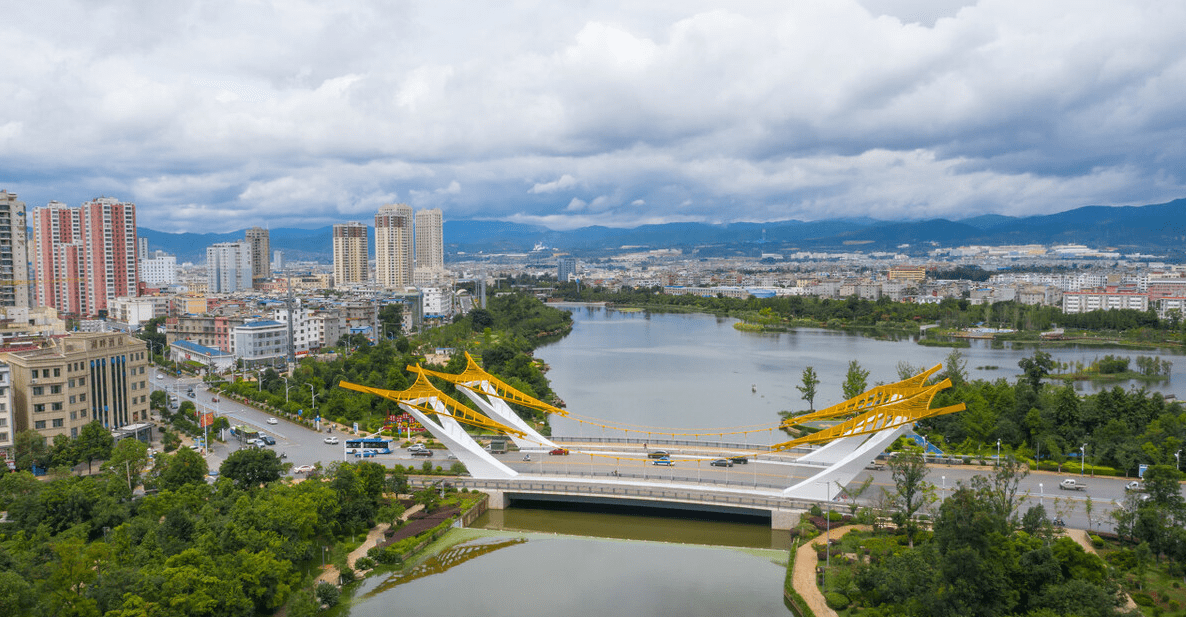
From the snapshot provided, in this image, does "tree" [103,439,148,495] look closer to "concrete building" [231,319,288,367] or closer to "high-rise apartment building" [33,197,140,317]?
"concrete building" [231,319,288,367]

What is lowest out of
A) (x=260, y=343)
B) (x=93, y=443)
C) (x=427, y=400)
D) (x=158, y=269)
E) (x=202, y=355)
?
(x=93, y=443)

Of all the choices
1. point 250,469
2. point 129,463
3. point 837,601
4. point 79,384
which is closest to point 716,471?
point 837,601

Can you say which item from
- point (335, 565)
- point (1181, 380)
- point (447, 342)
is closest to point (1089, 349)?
point (1181, 380)

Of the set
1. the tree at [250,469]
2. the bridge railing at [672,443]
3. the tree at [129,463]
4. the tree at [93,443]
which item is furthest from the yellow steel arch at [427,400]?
the tree at [93,443]

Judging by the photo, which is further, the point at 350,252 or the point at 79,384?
the point at 350,252

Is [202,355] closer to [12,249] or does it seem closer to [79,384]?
[12,249]

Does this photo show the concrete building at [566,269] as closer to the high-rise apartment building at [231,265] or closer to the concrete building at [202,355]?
the high-rise apartment building at [231,265]
